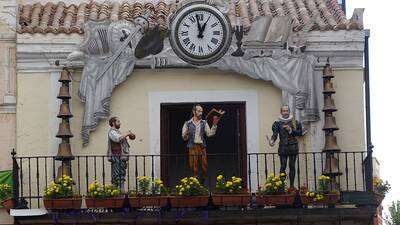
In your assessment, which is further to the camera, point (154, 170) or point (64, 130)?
point (154, 170)

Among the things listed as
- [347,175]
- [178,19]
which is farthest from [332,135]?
[178,19]

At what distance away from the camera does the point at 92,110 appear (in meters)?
19.8

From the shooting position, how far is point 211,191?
19.6 meters

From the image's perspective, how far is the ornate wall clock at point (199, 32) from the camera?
19.6 m

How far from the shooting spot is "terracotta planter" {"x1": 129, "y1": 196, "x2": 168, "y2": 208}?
61.2ft

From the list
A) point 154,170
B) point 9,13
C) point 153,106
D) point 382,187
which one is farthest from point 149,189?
point 382,187

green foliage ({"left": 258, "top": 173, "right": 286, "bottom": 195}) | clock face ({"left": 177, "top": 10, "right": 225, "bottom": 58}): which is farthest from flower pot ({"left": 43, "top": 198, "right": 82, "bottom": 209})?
clock face ({"left": 177, "top": 10, "right": 225, "bottom": 58})

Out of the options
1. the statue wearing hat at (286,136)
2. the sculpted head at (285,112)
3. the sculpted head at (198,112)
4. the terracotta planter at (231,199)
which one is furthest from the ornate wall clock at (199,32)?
the terracotta planter at (231,199)

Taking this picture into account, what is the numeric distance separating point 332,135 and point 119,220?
401cm

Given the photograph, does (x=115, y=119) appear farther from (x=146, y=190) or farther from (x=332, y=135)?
(x=332, y=135)

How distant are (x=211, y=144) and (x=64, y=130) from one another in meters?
4.65

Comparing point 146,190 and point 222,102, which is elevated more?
point 222,102

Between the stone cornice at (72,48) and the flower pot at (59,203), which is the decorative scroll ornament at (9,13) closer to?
the stone cornice at (72,48)

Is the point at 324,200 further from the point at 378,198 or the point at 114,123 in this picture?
the point at 114,123
